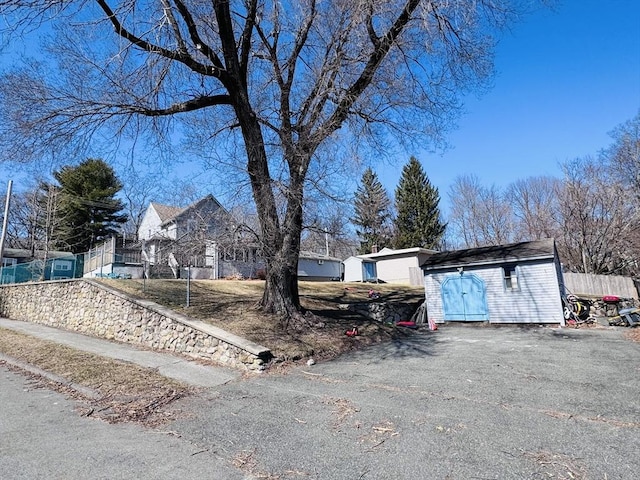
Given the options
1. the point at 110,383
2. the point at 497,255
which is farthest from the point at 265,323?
the point at 497,255

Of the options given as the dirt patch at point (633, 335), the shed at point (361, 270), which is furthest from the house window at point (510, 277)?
the shed at point (361, 270)

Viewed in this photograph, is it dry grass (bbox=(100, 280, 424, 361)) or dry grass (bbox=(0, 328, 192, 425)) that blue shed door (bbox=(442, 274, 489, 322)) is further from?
dry grass (bbox=(0, 328, 192, 425))

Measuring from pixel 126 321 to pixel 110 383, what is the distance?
14.8ft

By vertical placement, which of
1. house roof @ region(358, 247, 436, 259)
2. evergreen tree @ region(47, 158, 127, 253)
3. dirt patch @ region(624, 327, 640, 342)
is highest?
evergreen tree @ region(47, 158, 127, 253)

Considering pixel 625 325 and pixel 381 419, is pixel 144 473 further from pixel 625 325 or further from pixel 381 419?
pixel 625 325

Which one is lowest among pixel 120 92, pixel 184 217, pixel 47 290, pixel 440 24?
pixel 47 290

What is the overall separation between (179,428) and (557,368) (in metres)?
6.79

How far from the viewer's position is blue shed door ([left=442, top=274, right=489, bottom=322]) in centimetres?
1573

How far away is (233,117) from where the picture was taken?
12016mm

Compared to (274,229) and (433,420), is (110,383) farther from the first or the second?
(433,420)

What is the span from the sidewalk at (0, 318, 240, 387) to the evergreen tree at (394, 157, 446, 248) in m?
35.6

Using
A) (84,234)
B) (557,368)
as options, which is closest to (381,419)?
(557,368)

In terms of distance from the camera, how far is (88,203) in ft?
112

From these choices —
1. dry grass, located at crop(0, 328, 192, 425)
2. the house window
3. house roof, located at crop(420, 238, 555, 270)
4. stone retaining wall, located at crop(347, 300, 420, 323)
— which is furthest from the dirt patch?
dry grass, located at crop(0, 328, 192, 425)
